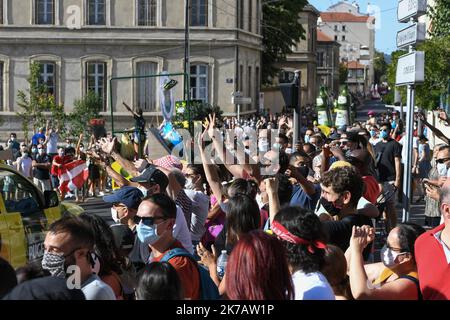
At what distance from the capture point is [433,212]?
1327 cm

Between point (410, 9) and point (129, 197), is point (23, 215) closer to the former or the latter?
point (129, 197)

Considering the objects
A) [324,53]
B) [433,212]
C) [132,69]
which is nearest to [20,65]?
[132,69]

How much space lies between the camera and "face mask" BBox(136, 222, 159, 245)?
5949 mm

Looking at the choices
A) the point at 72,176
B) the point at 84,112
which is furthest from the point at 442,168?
the point at 84,112

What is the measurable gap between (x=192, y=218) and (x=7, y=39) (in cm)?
3781

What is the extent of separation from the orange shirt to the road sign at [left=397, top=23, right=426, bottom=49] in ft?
13.5

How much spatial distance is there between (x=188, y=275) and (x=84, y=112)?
1382 inches

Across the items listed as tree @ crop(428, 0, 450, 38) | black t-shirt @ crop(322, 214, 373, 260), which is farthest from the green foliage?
black t-shirt @ crop(322, 214, 373, 260)

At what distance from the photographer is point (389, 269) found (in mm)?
5703

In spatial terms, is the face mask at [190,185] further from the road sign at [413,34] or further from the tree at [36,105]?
the tree at [36,105]

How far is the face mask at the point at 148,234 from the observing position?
234 inches

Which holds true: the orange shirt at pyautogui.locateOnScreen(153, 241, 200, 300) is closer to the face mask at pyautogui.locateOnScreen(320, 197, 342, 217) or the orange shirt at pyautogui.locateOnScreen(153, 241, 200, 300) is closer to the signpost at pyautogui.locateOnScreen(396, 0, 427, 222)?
the face mask at pyautogui.locateOnScreen(320, 197, 342, 217)
